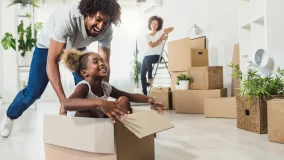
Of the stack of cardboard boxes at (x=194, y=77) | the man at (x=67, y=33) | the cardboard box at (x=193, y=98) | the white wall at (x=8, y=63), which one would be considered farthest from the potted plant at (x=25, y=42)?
the man at (x=67, y=33)

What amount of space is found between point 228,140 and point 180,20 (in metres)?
3.00

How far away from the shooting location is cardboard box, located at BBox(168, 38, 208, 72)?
9.96 ft

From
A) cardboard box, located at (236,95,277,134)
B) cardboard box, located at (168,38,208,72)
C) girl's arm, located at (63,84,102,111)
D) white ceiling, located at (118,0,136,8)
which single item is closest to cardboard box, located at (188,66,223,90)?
cardboard box, located at (168,38,208,72)

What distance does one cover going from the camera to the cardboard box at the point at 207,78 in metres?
2.77

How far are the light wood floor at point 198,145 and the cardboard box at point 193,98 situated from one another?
2.11 ft

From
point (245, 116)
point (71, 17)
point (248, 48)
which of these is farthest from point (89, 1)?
point (248, 48)

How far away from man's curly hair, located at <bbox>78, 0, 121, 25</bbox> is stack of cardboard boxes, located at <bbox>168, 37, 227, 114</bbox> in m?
1.64

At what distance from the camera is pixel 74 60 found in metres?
1.18

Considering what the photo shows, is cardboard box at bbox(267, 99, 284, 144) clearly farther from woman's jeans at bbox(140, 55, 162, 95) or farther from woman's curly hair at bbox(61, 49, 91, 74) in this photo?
woman's jeans at bbox(140, 55, 162, 95)

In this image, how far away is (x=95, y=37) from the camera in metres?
1.51

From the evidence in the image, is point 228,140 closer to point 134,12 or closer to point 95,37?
point 95,37

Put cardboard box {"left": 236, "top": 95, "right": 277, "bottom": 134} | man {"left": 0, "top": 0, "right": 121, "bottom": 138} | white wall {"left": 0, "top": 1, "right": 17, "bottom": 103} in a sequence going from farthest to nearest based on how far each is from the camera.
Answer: white wall {"left": 0, "top": 1, "right": 17, "bottom": 103} < cardboard box {"left": 236, "top": 95, "right": 277, "bottom": 134} < man {"left": 0, "top": 0, "right": 121, "bottom": 138}

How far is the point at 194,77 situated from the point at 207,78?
16cm

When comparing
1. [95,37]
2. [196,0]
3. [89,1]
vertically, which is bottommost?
[95,37]
